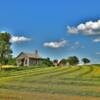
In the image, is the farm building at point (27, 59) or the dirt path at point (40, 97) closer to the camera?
the dirt path at point (40, 97)

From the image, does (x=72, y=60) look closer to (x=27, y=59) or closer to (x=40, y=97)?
(x=27, y=59)

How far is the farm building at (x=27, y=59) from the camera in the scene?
161m

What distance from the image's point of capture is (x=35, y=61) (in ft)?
538

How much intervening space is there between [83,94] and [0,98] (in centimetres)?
652

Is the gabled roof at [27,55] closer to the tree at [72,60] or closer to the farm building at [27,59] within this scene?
the farm building at [27,59]

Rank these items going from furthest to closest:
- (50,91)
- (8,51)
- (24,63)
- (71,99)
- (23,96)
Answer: (24,63)
(8,51)
(50,91)
(23,96)
(71,99)

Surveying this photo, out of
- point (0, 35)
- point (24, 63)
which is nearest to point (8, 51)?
point (0, 35)

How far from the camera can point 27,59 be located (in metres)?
161

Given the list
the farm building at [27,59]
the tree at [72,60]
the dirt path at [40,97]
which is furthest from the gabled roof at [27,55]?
the dirt path at [40,97]

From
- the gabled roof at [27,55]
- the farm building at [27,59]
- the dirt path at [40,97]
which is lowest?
the dirt path at [40,97]

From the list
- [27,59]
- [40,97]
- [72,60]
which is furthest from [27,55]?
[40,97]

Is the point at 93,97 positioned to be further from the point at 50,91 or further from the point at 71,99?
the point at 50,91

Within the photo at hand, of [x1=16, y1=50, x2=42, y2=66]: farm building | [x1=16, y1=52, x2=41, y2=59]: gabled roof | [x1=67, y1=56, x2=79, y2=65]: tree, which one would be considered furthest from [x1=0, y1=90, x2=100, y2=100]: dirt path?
[x1=67, y1=56, x2=79, y2=65]: tree

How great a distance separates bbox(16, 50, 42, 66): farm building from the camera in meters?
161
